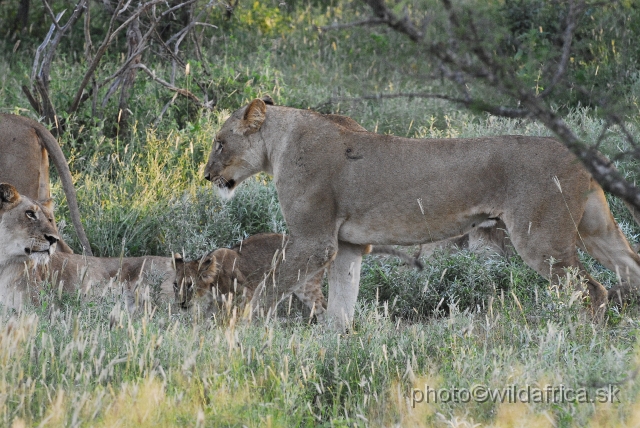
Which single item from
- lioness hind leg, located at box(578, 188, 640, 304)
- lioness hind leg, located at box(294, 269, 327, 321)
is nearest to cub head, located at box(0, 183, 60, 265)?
lioness hind leg, located at box(294, 269, 327, 321)

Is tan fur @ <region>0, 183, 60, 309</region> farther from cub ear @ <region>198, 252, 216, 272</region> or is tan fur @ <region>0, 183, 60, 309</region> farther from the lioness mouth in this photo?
the lioness mouth

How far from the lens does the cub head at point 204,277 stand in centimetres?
691

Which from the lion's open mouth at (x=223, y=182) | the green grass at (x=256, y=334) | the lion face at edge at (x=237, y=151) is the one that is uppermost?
the lion face at edge at (x=237, y=151)

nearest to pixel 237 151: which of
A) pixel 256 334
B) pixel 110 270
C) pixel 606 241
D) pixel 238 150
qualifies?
pixel 238 150

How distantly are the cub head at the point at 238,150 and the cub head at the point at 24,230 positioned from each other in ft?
3.79

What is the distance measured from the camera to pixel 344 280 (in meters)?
6.89

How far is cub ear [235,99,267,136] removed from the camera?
6.82 metres

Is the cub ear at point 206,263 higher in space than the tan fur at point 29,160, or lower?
lower

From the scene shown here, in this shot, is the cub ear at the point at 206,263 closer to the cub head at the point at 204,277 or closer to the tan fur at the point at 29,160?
the cub head at the point at 204,277

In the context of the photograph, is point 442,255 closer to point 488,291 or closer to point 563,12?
point 488,291

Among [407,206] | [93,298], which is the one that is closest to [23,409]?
[93,298]

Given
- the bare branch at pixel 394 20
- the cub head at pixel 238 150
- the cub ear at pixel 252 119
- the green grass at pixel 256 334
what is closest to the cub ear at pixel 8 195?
the green grass at pixel 256 334

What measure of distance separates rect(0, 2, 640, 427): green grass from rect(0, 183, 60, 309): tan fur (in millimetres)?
283

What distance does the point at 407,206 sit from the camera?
6.38m
